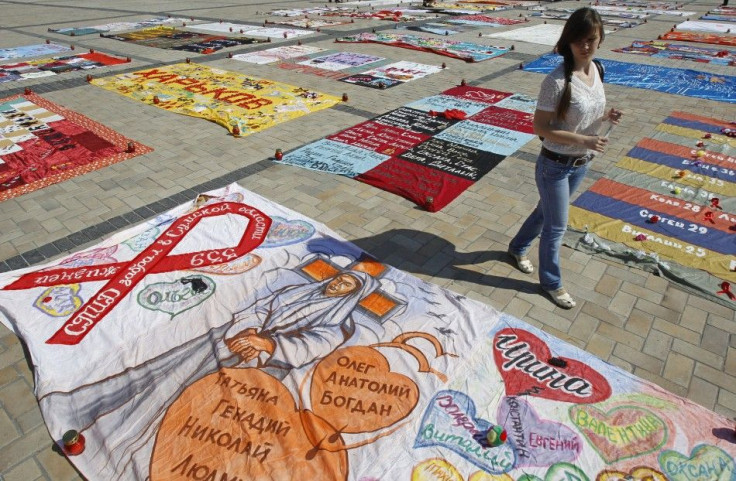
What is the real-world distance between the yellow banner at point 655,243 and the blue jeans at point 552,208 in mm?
1420

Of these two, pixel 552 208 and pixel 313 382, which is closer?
pixel 313 382

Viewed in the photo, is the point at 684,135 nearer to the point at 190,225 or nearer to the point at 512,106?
the point at 512,106

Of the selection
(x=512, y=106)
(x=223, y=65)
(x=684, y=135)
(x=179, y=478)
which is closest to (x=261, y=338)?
(x=179, y=478)

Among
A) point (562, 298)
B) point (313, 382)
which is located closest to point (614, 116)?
point (562, 298)

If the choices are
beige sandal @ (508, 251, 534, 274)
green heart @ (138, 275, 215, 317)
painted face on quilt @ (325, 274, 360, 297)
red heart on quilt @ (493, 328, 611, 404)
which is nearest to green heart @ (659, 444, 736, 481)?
red heart on quilt @ (493, 328, 611, 404)

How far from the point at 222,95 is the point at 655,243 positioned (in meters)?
8.67

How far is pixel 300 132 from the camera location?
8.13 metres

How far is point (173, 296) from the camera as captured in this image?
412 cm

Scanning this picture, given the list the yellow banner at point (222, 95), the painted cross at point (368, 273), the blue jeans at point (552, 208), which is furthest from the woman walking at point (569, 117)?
the yellow banner at point (222, 95)

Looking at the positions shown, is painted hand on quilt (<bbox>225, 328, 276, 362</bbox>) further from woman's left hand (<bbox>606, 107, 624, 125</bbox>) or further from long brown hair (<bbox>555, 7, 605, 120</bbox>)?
woman's left hand (<bbox>606, 107, 624, 125</bbox>)

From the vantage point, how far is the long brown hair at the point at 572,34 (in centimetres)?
312

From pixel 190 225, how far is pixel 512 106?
23.8ft

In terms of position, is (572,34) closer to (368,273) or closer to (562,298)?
(562,298)

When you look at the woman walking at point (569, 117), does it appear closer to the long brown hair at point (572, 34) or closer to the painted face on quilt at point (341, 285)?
the long brown hair at point (572, 34)
